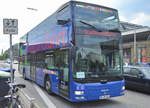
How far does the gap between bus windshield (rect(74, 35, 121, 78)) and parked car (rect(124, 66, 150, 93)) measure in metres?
2.95

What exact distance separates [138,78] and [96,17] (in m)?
4.58

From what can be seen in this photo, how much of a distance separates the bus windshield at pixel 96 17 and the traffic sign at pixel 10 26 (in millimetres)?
2350

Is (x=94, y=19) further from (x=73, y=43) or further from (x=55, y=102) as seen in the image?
(x=55, y=102)

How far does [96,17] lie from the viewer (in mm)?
6371

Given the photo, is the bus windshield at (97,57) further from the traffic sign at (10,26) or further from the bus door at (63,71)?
the traffic sign at (10,26)

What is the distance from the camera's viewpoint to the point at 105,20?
648 centimetres

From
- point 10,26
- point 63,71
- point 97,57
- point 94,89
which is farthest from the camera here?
point 63,71

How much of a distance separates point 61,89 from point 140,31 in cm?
2380

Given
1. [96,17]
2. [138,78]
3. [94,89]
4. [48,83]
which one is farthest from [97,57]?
[138,78]

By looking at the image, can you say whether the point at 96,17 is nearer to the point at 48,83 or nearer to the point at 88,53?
the point at 88,53

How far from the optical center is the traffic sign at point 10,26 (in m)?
6.26

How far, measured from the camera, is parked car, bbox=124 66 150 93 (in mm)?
8546

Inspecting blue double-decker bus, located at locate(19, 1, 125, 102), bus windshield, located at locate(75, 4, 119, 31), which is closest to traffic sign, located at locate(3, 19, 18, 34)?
blue double-decker bus, located at locate(19, 1, 125, 102)

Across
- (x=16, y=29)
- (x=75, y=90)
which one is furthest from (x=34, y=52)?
(x=75, y=90)
